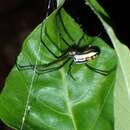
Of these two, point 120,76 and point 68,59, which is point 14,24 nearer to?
point 68,59

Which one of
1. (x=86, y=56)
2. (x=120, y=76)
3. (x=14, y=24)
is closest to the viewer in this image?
(x=120, y=76)

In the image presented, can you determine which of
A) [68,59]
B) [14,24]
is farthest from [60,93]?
[14,24]

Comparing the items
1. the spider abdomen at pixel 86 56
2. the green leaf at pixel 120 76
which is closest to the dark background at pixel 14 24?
the spider abdomen at pixel 86 56

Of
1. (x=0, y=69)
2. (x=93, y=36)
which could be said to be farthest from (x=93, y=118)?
(x=0, y=69)

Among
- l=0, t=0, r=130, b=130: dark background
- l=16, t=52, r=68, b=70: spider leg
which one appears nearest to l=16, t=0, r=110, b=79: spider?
l=16, t=52, r=68, b=70: spider leg

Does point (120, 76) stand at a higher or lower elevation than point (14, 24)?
lower
